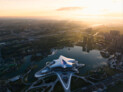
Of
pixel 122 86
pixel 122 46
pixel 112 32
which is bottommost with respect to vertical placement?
pixel 122 86

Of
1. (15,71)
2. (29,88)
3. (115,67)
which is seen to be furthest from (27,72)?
(115,67)

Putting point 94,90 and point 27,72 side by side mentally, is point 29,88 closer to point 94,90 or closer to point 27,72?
point 27,72

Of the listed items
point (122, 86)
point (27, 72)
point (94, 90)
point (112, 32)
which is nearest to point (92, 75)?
point (94, 90)

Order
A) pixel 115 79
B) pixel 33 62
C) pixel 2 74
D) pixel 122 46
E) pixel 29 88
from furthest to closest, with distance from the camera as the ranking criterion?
pixel 122 46, pixel 33 62, pixel 2 74, pixel 115 79, pixel 29 88

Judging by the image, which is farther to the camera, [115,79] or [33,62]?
[33,62]

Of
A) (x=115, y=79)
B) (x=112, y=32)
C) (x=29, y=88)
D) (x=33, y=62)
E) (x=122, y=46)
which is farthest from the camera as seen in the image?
(x=112, y=32)

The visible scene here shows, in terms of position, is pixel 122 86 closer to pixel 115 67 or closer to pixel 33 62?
pixel 115 67

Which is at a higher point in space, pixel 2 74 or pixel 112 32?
pixel 112 32

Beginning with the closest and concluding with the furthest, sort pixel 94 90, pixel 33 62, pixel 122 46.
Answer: pixel 94 90, pixel 33 62, pixel 122 46

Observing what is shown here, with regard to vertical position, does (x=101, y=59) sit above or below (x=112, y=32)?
below
